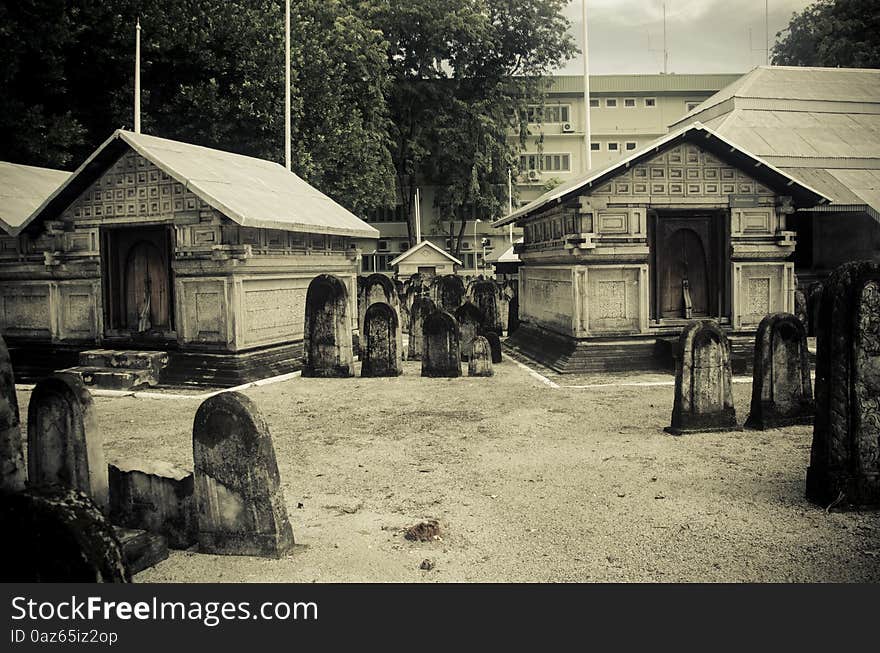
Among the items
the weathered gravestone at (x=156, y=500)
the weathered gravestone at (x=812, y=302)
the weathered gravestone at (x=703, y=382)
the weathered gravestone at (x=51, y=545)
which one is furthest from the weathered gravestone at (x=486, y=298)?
the weathered gravestone at (x=51, y=545)

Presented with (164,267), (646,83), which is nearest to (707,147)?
(164,267)

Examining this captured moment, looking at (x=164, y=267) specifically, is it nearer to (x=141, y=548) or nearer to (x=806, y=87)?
(x=141, y=548)

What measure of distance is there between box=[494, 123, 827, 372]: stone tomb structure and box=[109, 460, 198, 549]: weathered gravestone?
9386 millimetres

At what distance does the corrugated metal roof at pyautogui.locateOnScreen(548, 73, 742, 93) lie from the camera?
47406mm

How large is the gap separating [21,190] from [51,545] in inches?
594

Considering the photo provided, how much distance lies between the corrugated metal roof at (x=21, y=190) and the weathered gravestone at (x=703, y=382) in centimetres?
1274

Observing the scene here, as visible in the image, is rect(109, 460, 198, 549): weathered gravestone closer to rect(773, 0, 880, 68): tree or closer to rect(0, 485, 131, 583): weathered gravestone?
rect(0, 485, 131, 583): weathered gravestone

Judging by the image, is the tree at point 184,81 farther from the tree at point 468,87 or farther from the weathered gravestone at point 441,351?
the weathered gravestone at point 441,351

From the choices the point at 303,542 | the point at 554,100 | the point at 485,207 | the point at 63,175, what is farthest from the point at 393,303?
the point at 554,100

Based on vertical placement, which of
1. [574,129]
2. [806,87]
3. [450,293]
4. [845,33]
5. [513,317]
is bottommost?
[513,317]

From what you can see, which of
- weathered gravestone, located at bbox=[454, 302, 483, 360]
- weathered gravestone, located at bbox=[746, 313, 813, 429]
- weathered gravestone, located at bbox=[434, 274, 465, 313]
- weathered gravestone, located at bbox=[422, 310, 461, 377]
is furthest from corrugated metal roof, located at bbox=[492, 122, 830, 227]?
weathered gravestone, located at bbox=[434, 274, 465, 313]

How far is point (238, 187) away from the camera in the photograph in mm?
14250

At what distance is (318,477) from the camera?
7.53m

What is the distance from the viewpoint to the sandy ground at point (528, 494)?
5059 mm
